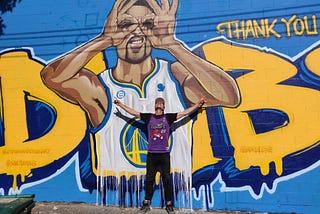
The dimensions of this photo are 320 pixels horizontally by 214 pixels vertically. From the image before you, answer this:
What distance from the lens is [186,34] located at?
605 centimetres

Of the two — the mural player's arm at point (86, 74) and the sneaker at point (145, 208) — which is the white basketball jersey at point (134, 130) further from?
the sneaker at point (145, 208)

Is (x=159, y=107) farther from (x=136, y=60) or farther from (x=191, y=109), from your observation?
(x=136, y=60)

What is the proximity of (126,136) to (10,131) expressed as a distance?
216cm

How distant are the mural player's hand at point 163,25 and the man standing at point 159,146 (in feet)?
3.14

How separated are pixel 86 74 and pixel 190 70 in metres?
1.79

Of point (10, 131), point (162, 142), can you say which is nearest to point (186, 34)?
point (162, 142)

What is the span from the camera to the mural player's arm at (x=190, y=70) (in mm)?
5855

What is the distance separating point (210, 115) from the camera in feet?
19.4

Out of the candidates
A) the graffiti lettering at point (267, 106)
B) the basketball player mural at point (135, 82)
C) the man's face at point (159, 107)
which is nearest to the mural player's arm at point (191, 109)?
the basketball player mural at point (135, 82)

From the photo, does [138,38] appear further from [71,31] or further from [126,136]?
[126,136]

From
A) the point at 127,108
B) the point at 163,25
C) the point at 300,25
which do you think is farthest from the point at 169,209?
the point at 300,25

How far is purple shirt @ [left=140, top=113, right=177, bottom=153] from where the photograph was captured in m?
5.82

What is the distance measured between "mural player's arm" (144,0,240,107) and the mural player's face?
0.10 meters

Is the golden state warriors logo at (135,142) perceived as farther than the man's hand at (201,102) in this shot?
Yes
